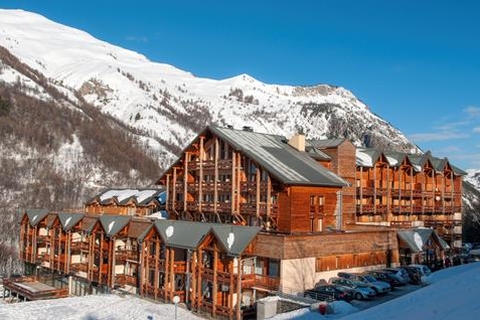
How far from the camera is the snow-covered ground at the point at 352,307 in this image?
21297mm

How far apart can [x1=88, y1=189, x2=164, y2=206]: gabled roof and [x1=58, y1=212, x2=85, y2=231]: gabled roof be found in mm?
9188

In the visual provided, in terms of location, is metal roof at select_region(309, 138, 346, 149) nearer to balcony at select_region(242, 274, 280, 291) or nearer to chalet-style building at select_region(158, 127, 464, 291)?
chalet-style building at select_region(158, 127, 464, 291)

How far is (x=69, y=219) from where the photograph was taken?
52.9 meters

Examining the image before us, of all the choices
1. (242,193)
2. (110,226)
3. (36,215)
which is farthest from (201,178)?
(36,215)

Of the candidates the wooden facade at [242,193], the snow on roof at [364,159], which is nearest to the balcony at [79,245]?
the wooden facade at [242,193]

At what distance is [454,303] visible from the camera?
21438mm

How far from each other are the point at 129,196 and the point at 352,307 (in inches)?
1505

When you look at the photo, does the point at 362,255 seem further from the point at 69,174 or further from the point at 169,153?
the point at 169,153

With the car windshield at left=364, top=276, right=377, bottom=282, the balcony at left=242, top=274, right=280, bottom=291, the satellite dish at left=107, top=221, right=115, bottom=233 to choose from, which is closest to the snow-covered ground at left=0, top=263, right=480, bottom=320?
the car windshield at left=364, top=276, right=377, bottom=282

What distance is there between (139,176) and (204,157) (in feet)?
325

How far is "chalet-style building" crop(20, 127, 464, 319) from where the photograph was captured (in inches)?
1426

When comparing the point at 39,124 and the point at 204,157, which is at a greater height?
the point at 39,124

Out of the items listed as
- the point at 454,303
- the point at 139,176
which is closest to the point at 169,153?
the point at 139,176

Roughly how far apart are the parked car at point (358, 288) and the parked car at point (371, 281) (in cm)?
64
